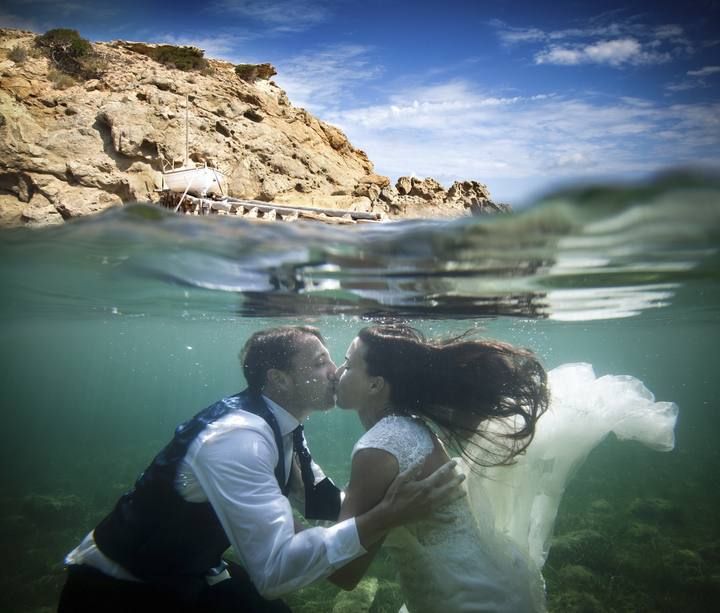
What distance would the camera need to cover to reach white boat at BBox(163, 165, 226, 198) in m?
16.2

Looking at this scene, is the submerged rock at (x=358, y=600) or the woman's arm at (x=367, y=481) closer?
the woman's arm at (x=367, y=481)

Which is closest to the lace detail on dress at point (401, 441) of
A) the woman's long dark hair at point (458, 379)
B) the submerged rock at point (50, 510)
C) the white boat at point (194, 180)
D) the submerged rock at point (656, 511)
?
the woman's long dark hair at point (458, 379)

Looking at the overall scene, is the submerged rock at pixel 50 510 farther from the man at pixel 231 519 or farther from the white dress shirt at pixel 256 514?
the white dress shirt at pixel 256 514

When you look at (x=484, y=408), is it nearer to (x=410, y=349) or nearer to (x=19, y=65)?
(x=410, y=349)

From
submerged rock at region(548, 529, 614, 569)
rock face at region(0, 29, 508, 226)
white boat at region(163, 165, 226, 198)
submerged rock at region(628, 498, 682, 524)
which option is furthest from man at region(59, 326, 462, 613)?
submerged rock at region(628, 498, 682, 524)

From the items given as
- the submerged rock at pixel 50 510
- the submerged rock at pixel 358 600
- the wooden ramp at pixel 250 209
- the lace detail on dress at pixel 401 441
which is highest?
the wooden ramp at pixel 250 209

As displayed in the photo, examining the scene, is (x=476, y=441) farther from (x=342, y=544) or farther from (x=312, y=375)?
(x=342, y=544)

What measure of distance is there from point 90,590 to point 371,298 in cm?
835

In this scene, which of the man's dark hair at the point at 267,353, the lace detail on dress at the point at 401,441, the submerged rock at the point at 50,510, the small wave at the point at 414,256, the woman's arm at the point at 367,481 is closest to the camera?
the woman's arm at the point at 367,481

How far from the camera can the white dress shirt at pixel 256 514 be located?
330 cm

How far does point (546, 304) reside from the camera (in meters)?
13.0

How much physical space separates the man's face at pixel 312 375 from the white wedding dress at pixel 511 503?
3.49 ft

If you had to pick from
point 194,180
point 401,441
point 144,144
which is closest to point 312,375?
point 401,441

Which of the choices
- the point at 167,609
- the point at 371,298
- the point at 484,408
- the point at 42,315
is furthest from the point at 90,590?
the point at 42,315
